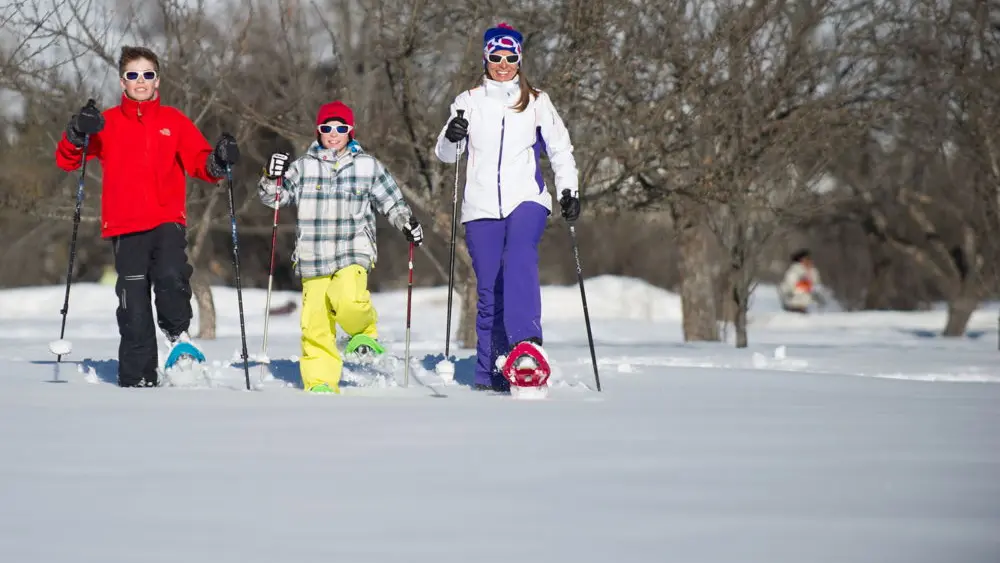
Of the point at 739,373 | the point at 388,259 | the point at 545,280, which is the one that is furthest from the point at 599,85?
the point at 545,280

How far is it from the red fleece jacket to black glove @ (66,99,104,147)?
16cm

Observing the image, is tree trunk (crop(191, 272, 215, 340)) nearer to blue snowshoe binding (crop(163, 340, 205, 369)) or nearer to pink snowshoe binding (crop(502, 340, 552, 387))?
blue snowshoe binding (crop(163, 340, 205, 369))

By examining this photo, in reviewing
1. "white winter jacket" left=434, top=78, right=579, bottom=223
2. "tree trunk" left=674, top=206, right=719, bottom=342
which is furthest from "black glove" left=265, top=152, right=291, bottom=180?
"tree trunk" left=674, top=206, right=719, bottom=342

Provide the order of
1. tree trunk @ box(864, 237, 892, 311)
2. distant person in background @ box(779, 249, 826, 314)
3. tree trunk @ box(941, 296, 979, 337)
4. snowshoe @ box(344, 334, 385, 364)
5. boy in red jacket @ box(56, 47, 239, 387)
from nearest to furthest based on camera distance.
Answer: boy in red jacket @ box(56, 47, 239, 387) → snowshoe @ box(344, 334, 385, 364) → tree trunk @ box(941, 296, 979, 337) → distant person in background @ box(779, 249, 826, 314) → tree trunk @ box(864, 237, 892, 311)

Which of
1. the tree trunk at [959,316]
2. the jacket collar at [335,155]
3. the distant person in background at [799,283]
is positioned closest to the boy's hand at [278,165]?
the jacket collar at [335,155]

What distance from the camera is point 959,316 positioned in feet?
75.6

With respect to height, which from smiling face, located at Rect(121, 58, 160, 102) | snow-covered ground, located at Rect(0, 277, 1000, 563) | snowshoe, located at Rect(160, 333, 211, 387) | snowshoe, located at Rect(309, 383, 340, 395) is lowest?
snow-covered ground, located at Rect(0, 277, 1000, 563)

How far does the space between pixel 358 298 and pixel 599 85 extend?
5.49 metres

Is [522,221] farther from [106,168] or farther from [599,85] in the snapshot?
[599,85]

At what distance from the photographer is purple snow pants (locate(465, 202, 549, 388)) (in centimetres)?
795

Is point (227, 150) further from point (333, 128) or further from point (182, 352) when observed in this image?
point (182, 352)

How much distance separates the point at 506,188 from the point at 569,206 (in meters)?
0.36

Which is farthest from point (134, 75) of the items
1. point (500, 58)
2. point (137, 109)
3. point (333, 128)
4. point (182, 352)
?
point (500, 58)

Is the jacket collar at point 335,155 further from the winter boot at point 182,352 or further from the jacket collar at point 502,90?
the winter boot at point 182,352
